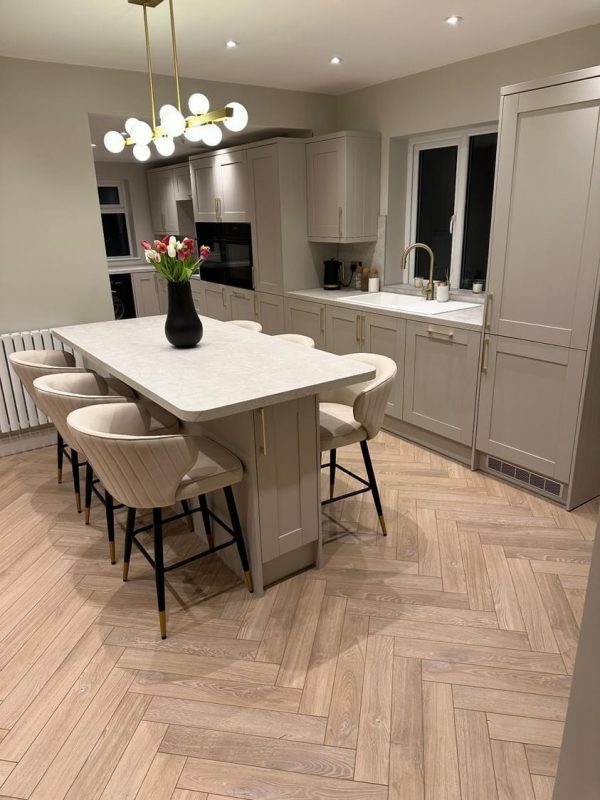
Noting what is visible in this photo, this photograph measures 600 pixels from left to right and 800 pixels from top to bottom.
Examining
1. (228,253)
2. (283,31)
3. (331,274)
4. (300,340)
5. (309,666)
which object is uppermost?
(283,31)

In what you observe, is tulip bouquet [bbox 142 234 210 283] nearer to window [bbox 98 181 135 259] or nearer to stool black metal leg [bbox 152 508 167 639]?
stool black metal leg [bbox 152 508 167 639]

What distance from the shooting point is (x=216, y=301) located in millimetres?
5930

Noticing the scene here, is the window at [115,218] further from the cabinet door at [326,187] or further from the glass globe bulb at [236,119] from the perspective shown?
the glass globe bulb at [236,119]

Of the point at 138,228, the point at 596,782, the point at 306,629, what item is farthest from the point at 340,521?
the point at 138,228

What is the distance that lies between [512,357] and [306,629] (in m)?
1.90

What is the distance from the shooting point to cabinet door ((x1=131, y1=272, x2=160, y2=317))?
24.3 feet

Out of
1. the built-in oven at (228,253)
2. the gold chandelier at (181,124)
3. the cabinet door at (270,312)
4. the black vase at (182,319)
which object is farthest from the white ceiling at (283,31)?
the cabinet door at (270,312)

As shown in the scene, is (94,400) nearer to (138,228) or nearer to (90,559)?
(90,559)

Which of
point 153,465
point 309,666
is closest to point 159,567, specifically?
point 153,465

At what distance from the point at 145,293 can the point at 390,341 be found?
4682 millimetres

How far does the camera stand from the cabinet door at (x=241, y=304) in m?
5.30

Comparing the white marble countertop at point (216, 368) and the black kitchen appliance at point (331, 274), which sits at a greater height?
the black kitchen appliance at point (331, 274)

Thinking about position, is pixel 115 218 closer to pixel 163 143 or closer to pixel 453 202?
pixel 453 202

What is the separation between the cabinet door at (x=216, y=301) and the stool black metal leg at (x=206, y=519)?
345 cm
